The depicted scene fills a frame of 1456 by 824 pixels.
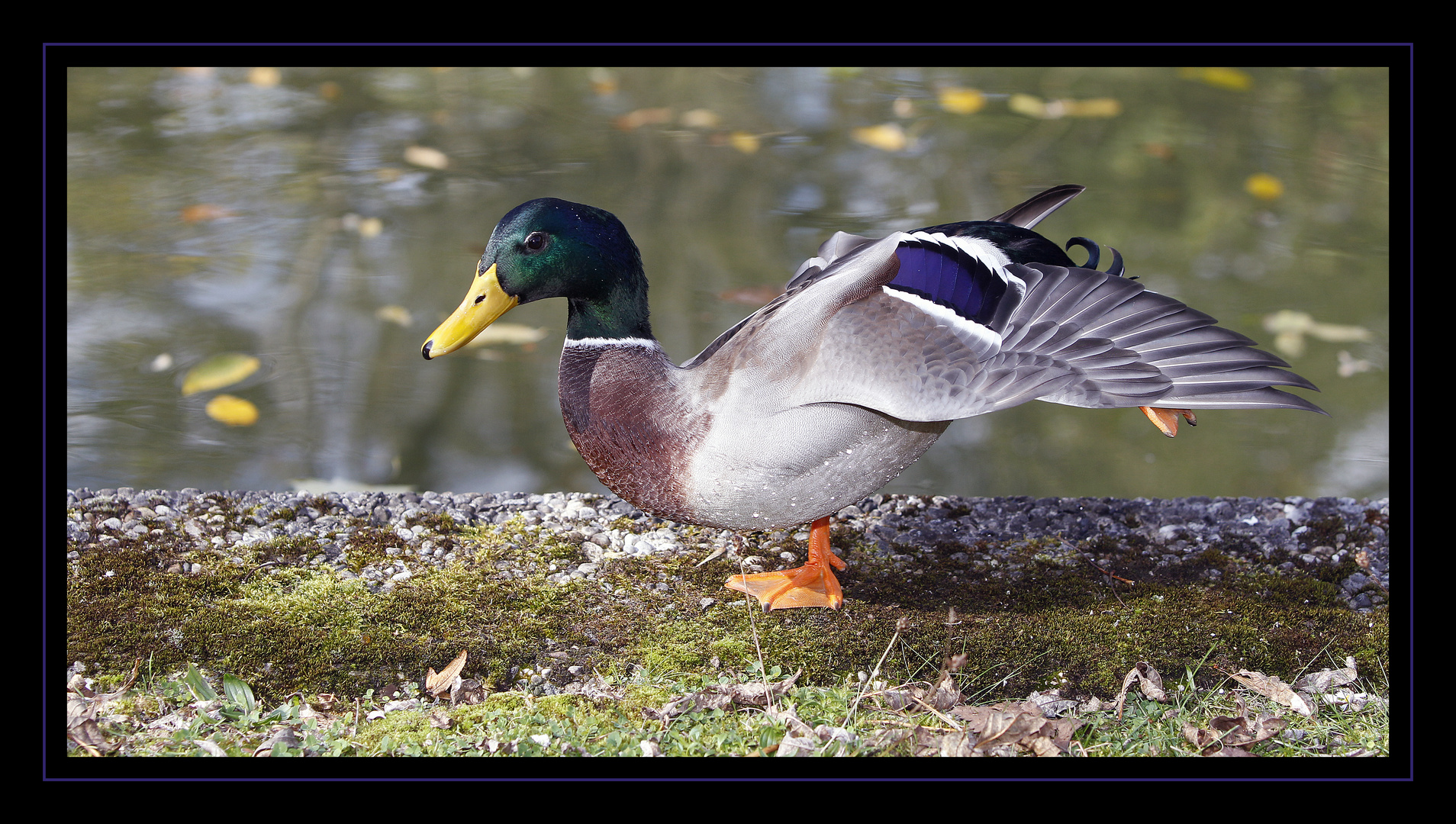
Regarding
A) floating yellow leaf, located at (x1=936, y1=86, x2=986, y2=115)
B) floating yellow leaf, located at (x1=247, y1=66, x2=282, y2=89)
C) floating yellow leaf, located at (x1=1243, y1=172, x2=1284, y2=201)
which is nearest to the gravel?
floating yellow leaf, located at (x1=1243, y1=172, x2=1284, y2=201)

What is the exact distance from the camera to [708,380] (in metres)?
2.14

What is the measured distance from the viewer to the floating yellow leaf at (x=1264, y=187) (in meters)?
4.96

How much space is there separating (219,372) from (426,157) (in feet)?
5.74

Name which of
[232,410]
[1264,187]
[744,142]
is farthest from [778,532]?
[1264,187]

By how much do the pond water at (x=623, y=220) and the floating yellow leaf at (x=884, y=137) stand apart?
2 centimetres

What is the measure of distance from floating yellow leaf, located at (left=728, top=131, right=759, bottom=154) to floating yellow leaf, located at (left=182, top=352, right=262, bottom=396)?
252 cm

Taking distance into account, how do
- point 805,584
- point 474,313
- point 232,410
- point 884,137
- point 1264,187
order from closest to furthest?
point 474,313, point 805,584, point 232,410, point 1264,187, point 884,137

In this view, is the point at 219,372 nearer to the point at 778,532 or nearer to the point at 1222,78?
the point at 778,532

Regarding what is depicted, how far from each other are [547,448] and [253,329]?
4.46 feet

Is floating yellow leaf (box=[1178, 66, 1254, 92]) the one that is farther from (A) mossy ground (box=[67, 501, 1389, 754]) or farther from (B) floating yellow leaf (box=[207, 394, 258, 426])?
(B) floating yellow leaf (box=[207, 394, 258, 426])

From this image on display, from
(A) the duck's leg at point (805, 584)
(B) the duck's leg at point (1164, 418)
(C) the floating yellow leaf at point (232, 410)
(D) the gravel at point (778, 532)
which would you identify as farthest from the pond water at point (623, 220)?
(B) the duck's leg at point (1164, 418)

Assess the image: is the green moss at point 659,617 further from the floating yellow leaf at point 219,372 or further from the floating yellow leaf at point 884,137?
the floating yellow leaf at point 884,137

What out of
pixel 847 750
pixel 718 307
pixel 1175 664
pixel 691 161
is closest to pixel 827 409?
pixel 847 750

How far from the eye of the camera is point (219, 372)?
385 cm
